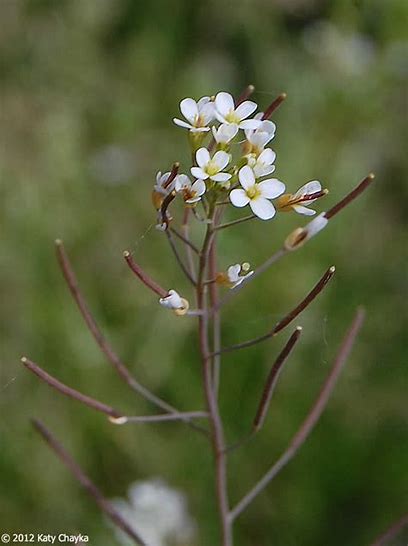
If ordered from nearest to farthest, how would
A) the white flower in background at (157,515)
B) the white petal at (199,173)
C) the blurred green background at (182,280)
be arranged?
the white petal at (199,173), the white flower in background at (157,515), the blurred green background at (182,280)

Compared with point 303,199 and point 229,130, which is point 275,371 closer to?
point 303,199

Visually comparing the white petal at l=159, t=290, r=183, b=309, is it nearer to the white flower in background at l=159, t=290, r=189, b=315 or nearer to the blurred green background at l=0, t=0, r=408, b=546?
the white flower in background at l=159, t=290, r=189, b=315

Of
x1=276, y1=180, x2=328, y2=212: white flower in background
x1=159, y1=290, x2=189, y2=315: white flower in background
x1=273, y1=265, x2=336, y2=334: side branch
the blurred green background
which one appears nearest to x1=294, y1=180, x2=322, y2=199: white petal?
x1=276, y1=180, x2=328, y2=212: white flower in background

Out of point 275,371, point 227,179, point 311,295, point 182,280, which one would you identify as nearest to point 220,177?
point 227,179

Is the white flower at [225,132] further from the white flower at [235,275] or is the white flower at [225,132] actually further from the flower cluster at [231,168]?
the white flower at [235,275]

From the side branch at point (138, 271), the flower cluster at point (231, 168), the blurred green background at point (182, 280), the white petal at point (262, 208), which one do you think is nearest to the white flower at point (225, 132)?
the flower cluster at point (231, 168)

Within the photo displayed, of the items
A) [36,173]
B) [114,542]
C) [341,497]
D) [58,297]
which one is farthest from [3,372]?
[341,497]
